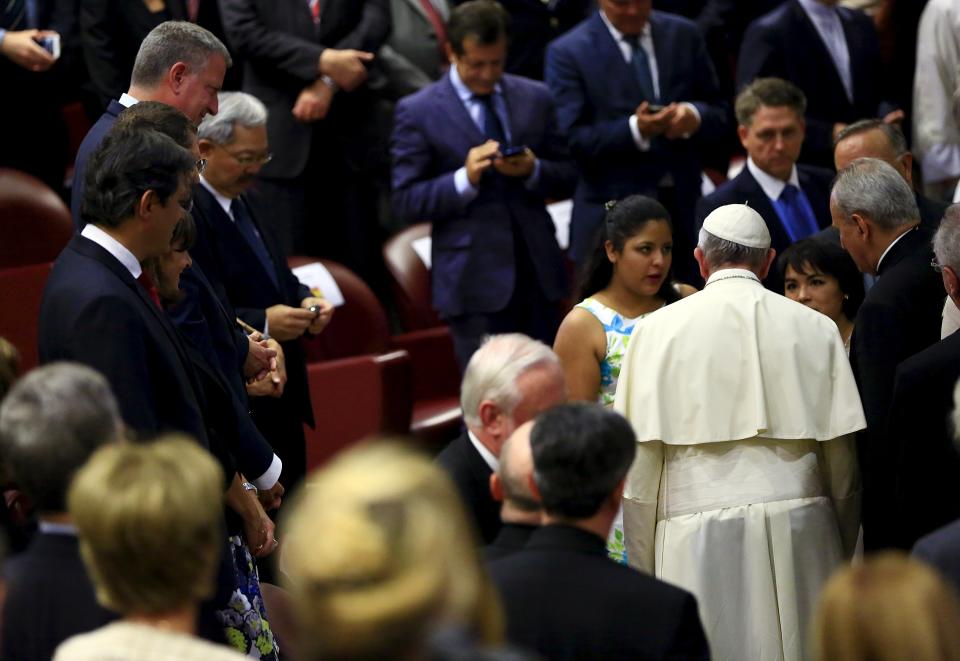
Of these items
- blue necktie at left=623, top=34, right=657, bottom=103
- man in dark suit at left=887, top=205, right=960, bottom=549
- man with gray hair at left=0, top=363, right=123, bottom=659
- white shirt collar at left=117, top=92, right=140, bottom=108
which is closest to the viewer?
man with gray hair at left=0, top=363, right=123, bottom=659

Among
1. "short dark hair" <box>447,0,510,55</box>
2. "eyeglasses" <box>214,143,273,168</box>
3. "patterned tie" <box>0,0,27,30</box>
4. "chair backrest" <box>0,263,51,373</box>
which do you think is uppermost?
"patterned tie" <box>0,0,27,30</box>

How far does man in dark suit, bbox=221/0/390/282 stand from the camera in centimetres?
708

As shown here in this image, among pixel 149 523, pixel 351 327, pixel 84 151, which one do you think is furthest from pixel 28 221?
pixel 149 523

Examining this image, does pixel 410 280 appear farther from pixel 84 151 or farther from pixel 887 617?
pixel 887 617

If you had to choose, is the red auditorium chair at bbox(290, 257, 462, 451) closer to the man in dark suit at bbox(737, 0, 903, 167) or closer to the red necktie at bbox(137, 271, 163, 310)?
the man in dark suit at bbox(737, 0, 903, 167)

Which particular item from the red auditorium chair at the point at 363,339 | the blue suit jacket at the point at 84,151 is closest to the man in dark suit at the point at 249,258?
the blue suit jacket at the point at 84,151

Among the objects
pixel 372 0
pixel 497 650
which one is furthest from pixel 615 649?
pixel 372 0

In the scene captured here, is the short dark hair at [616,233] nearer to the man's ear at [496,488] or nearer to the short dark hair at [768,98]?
the short dark hair at [768,98]

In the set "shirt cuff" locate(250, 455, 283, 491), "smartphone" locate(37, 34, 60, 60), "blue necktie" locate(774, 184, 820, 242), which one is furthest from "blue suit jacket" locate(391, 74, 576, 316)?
"shirt cuff" locate(250, 455, 283, 491)

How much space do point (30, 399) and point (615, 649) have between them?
1.10 m

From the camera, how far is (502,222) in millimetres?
6570

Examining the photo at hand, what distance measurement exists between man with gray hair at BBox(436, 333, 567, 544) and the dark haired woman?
1.87 meters

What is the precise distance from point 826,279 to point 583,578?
2.70 meters

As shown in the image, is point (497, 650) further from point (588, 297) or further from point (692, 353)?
point (588, 297)
